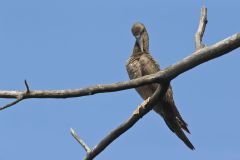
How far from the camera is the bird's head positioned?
923 centimetres

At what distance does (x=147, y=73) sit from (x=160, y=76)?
13.2 ft

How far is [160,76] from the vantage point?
186 inches

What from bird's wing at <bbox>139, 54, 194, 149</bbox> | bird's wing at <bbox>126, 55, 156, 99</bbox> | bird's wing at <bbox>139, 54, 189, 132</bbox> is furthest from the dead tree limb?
bird's wing at <bbox>126, 55, 156, 99</bbox>

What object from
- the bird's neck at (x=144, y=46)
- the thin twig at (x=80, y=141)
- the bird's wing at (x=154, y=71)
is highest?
the bird's neck at (x=144, y=46)

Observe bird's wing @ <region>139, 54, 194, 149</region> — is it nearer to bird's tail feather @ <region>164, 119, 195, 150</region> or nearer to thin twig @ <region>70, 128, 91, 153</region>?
→ bird's tail feather @ <region>164, 119, 195, 150</region>

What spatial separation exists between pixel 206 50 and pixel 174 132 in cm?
334

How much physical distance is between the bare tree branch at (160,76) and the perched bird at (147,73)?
2.89m

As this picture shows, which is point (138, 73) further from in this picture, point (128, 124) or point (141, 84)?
point (141, 84)

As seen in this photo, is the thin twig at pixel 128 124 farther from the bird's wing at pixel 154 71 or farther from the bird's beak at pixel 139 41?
the bird's beak at pixel 139 41

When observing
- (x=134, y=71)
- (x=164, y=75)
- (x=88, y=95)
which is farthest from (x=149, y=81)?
(x=134, y=71)

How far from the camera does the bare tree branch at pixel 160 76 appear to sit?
446 centimetres

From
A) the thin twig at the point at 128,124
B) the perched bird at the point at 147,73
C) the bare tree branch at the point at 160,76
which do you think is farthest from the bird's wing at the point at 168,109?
the bare tree branch at the point at 160,76

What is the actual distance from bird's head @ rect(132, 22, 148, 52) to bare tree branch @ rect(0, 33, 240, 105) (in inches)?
176

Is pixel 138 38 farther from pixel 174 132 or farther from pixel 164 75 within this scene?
pixel 164 75
